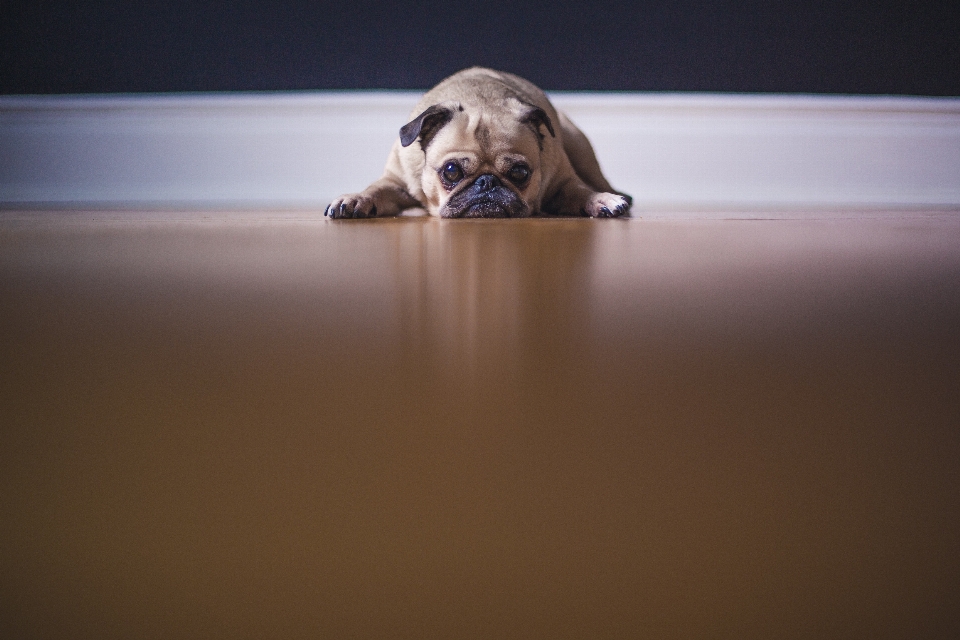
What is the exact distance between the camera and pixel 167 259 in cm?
99

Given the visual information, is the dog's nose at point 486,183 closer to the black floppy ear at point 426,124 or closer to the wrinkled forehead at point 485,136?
the wrinkled forehead at point 485,136

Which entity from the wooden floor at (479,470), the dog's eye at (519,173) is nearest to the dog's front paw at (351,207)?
the dog's eye at (519,173)

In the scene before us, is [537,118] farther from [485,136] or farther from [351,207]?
[351,207]

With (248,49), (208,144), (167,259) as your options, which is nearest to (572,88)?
(248,49)

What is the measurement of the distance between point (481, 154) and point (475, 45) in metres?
1.28

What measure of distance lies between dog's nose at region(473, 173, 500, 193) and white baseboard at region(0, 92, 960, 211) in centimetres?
124

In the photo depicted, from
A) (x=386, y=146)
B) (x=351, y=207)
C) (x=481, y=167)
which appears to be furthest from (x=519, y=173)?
→ (x=386, y=146)

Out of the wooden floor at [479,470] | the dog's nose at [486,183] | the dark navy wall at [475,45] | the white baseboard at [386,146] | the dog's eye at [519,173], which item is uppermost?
the dark navy wall at [475,45]

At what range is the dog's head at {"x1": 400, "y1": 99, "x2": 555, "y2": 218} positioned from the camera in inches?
85.3

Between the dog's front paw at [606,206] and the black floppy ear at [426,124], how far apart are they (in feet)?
1.76

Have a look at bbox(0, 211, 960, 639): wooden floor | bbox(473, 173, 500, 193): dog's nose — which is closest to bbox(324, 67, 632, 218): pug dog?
bbox(473, 173, 500, 193): dog's nose

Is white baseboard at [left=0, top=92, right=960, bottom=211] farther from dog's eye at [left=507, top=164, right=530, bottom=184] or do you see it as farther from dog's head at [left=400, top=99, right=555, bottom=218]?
dog's eye at [left=507, top=164, right=530, bottom=184]

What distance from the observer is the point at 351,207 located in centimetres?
198

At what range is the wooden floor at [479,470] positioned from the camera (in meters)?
0.21
